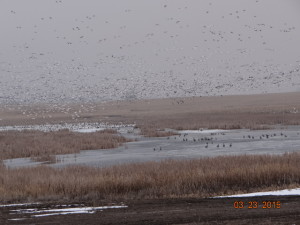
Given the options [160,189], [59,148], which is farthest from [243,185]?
[59,148]

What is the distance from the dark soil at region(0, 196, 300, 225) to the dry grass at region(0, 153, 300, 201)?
7.43ft

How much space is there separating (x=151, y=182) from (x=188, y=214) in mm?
5409

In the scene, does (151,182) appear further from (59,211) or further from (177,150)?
(177,150)

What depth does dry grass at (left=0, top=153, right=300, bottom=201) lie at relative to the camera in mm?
17766

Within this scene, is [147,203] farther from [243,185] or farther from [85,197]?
[243,185]

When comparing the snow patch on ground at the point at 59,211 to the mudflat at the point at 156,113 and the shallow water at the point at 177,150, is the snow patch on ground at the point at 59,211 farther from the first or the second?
the mudflat at the point at 156,113

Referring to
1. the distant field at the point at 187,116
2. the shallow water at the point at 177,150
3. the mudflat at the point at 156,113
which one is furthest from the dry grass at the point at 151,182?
the mudflat at the point at 156,113
